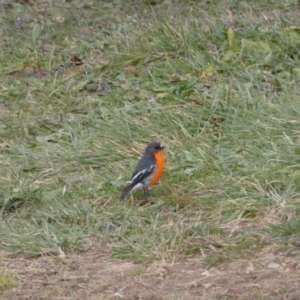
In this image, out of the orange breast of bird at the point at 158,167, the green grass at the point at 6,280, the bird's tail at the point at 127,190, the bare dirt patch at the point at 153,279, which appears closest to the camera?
the bare dirt patch at the point at 153,279

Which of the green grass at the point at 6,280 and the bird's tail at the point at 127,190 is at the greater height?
the green grass at the point at 6,280

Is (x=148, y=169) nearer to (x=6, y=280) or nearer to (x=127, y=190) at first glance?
(x=127, y=190)

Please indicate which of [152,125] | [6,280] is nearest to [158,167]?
[152,125]

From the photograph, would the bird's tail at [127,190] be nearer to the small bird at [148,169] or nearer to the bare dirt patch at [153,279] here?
the small bird at [148,169]

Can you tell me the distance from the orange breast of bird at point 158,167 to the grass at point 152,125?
0.33 feet

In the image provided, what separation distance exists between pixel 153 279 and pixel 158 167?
1463 millimetres

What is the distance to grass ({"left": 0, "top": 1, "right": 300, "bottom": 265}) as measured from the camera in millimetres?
6211

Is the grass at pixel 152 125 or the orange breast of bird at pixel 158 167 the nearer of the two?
the grass at pixel 152 125

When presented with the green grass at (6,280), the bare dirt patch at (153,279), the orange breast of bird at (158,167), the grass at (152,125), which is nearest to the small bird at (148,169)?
the orange breast of bird at (158,167)

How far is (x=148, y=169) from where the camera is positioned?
684 centimetres

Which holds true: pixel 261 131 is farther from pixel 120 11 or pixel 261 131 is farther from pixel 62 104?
pixel 120 11

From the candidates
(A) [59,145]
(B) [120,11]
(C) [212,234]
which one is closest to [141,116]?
(A) [59,145]

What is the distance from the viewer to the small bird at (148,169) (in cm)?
678

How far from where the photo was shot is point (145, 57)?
9297mm
